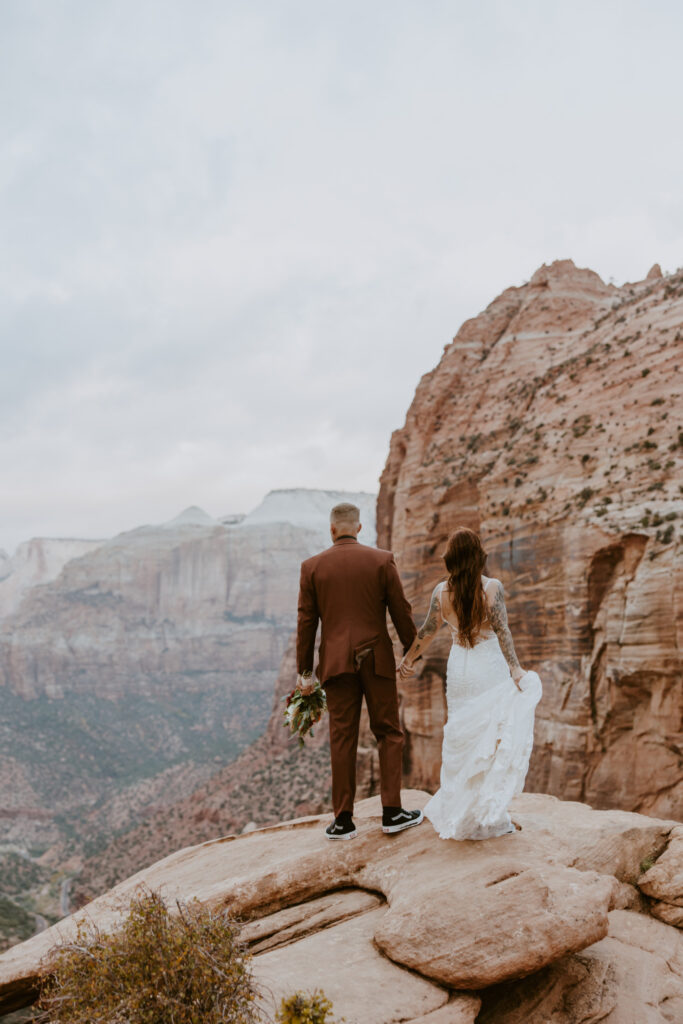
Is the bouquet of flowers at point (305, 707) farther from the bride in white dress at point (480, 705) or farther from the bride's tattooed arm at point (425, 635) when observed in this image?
the bride in white dress at point (480, 705)

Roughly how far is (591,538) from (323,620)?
1339 cm

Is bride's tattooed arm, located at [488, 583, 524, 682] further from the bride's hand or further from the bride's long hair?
the bride's hand

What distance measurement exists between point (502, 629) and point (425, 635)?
0.66 metres

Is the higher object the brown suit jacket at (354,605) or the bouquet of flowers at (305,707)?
the brown suit jacket at (354,605)

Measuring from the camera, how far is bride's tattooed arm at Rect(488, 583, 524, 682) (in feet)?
16.7

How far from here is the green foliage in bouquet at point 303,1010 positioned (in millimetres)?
3342

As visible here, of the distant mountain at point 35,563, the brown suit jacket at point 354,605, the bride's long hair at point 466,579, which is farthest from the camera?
the distant mountain at point 35,563

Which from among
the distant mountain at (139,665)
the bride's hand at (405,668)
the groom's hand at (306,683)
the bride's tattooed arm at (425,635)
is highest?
the bride's tattooed arm at (425,635)

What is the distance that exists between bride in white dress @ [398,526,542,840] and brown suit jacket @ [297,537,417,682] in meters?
0.64

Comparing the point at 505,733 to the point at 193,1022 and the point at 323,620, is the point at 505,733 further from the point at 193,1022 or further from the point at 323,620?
the point at 193,1022

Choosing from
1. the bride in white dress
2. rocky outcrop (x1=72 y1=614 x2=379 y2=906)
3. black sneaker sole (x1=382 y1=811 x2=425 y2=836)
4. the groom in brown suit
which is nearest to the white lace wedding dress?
the bride in white dress

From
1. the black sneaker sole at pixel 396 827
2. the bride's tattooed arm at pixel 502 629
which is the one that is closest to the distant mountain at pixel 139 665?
the black sneaker sole at pixel 396 827

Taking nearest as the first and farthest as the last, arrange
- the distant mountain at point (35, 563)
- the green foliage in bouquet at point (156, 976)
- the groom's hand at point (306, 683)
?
the green foliage in bouquet at point (156, 976), the groom's hand at point (306, 683), the distant mountain at point (35, 563)

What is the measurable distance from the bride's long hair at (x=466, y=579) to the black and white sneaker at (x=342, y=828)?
2.16 meters
